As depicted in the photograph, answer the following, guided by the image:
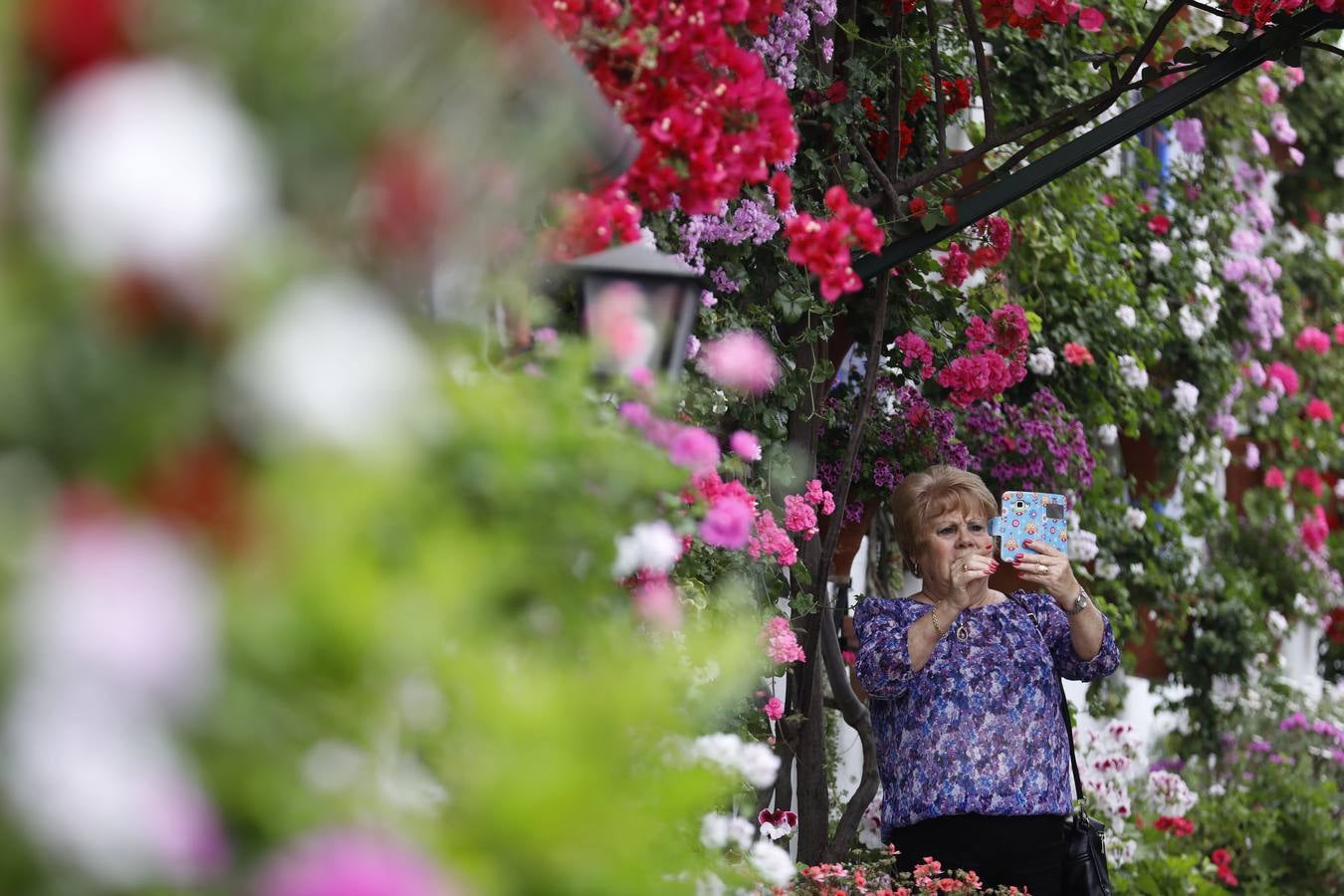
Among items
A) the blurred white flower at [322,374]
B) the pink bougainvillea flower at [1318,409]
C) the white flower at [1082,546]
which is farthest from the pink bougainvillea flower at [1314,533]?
the blurred white flower at [322,374]

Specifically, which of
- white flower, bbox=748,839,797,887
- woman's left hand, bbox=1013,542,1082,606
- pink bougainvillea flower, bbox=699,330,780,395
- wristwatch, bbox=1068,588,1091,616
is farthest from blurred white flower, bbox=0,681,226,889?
wristwatch, bbox=1068,588,1091,616

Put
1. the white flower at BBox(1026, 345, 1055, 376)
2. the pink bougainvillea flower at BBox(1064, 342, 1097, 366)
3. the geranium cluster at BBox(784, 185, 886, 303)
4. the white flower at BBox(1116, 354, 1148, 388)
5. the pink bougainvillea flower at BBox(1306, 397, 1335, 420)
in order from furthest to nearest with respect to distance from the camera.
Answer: the pink bougainvillea flower at BBox(1306, 397, 1335, 420), the white flower at BBox(1116, 354, 1148, 388), the pink bougainvillea flower at BBox(1064, 342, 1097, 366), the white flower at BBox(1026, 345, 1055, 376), the geranium cluster at BBox(784, 185, 886, 303)

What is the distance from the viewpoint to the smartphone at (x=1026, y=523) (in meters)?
3.40

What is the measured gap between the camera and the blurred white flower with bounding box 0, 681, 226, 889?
599 mm

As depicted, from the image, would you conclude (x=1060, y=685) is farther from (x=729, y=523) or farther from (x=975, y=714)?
(x=729, y=523)

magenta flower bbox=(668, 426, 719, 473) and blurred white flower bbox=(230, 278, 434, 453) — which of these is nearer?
blurred white flower bbox=(230, 278, 434, 453)

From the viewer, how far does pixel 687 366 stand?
3.33 metres

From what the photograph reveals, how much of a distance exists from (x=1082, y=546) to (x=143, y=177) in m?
4.96

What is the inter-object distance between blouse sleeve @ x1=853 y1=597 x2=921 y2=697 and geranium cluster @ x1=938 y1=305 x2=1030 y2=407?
910 mm

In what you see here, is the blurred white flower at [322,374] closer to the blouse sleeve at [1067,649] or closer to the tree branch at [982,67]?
the blouse sleeve at [1067,649]

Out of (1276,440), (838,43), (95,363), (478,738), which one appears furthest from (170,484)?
(1276,440)

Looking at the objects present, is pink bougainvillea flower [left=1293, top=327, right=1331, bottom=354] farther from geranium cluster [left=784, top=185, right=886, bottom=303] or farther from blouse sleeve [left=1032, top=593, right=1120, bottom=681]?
geranium cluster [left=784, top=185, right=886, bottom=303]

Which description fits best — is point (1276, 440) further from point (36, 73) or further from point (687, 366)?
point (36, 73)

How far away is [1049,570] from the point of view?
3334 millimetres
